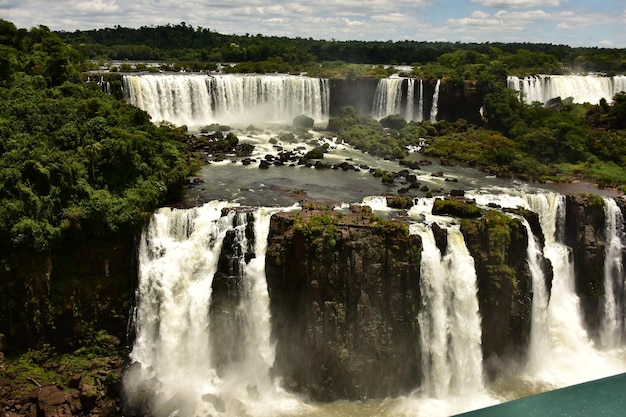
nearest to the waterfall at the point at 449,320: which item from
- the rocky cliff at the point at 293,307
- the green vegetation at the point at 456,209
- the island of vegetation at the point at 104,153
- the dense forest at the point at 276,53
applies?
the rocky cliff at the point at 293,307

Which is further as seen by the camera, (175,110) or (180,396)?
(175,110)

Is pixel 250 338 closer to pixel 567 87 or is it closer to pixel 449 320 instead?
pixel 449 320

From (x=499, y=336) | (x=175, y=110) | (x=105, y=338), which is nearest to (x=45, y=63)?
(x=175, y=110)

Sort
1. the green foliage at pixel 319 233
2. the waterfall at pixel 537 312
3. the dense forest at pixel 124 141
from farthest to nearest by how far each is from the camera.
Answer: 1. the waterfall at pixel 537 312
2. the dense forest at pixel 124 141
3. the green foliage at pixel 319 233

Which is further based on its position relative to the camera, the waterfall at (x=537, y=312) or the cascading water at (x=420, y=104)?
the cascading water at (x=420, y=104)

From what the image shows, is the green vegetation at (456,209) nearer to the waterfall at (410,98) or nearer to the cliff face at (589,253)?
the cliff face at (589,253)

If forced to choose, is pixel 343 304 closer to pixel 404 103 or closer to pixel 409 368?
pixel 409 368

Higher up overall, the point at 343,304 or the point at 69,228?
the point at 69,228
